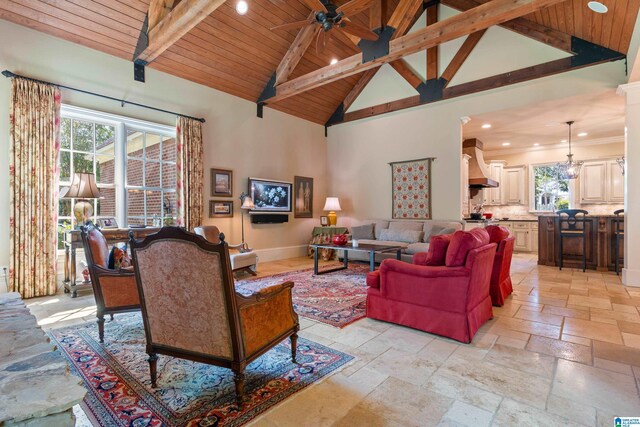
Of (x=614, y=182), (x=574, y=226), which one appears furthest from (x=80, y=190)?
(x=614, y=182)

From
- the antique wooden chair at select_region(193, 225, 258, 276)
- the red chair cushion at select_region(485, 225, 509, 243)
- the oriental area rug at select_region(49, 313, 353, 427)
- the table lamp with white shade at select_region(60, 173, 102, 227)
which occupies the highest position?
the table lamp with white shade at select_region(60, 173, 102, 227)

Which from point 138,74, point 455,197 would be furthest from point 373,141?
point 138,74

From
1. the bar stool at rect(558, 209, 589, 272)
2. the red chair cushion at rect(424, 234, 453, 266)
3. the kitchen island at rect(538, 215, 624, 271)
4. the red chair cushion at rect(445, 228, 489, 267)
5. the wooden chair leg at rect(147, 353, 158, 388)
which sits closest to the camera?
the wooden chair leg at rect(147, 353, 158, 388)

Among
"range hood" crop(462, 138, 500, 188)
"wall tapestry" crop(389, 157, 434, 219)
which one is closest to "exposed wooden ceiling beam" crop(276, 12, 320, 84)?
"wall tapestry" crop(389, 157, 434, 219)

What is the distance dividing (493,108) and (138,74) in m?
6.17

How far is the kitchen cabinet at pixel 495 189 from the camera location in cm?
904

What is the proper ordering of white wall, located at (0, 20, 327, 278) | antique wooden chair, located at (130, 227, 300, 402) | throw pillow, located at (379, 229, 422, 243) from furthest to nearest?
throw pillow, located at (379, 229, 422, 243) < white wall, located at (0, 20, 327, 278) < antique wooden chair, located at (130, 227, 300, 402)

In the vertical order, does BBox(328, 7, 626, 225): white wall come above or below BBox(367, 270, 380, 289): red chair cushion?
above

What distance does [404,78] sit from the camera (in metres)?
6.98

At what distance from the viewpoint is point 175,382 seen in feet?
6.66

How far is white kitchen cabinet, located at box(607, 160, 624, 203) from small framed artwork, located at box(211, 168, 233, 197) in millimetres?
8886

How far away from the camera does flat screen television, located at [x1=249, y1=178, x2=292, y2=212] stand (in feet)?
21.8

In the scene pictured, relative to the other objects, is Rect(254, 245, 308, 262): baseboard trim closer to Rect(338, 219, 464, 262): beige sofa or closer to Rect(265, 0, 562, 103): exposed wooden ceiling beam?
Rect(338, 219, 464, 262): beige sofa

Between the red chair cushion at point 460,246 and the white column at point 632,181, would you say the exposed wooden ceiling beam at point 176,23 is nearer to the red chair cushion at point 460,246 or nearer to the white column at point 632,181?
the red chair cushion at point 460,246
